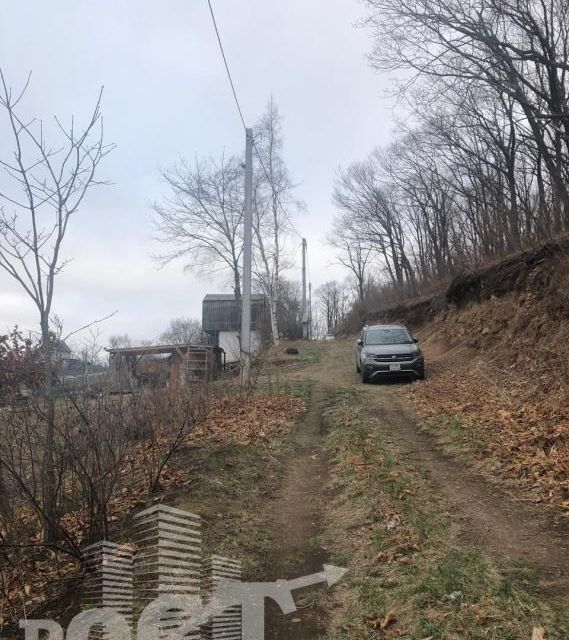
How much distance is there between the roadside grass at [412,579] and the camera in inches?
127

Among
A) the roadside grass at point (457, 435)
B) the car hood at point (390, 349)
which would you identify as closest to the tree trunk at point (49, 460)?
the roadside grass at point (457, 435)

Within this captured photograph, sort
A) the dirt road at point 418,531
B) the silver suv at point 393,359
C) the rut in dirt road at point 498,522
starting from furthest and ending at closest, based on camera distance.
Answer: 1. the silver suv at point 393,359
2. the rut in dirt road at point 498,522
3. the dirt road at point 418,531

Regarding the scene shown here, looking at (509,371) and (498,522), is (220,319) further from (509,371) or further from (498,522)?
(498,522)

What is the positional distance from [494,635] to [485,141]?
934 inches

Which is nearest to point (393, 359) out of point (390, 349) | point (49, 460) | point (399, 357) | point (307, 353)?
point (399, 357)

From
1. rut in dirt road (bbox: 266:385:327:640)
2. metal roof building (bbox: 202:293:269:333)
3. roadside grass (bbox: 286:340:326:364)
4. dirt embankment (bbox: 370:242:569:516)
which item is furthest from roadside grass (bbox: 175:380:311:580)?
metal roof building (bbox: 202:293:269:333)

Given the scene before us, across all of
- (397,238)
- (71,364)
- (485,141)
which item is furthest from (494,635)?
(397,238)

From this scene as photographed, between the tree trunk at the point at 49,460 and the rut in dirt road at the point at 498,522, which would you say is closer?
the rut in dirt road at the point at 498,522

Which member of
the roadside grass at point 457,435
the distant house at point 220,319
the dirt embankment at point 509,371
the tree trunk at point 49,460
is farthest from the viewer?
the distant house at point 220,319

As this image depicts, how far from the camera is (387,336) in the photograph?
16.5 meters

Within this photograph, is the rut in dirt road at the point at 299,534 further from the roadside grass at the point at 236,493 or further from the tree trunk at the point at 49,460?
the tree trunk at the point at 49,460

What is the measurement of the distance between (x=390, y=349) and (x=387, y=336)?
3.88 feet

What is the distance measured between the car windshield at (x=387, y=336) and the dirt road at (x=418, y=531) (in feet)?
24.0

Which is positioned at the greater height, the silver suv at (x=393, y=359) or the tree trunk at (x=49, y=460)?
the silver suv at (x=393, y=359)
